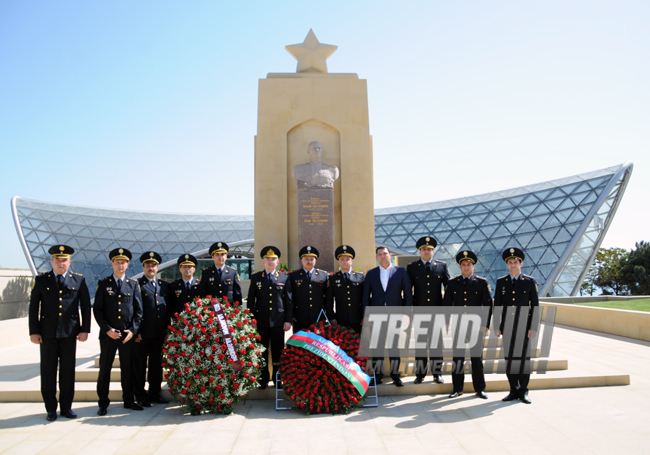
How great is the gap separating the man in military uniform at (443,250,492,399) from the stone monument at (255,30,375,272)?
4.12 meters

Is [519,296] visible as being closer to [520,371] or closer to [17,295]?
[520,371]

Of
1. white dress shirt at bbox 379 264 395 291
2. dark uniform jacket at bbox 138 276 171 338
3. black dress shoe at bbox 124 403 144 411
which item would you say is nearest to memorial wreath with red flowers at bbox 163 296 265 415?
dark uniform jacket at bbox 138 276 171 338

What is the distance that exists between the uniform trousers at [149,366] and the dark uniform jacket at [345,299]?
249 cm

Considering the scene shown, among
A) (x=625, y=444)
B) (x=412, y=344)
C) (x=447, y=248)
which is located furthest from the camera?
(x=447, y=248)

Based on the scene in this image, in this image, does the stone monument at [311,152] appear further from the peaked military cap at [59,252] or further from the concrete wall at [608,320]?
the concrete wall at [608,320]

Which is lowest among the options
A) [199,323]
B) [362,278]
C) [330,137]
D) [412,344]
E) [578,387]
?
[578,387]

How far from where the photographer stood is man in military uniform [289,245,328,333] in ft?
20.2

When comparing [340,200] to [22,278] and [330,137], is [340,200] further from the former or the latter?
[22,278]

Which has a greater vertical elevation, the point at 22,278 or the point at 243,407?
the point at 22,278

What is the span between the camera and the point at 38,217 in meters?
43.6

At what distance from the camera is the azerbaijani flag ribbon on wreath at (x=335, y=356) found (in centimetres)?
521

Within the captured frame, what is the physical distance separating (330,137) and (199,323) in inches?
270

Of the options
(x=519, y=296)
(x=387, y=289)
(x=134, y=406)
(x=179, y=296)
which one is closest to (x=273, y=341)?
(x=179, y=296)

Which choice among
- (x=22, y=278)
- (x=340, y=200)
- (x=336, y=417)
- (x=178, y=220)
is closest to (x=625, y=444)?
(x=336, y=417)
